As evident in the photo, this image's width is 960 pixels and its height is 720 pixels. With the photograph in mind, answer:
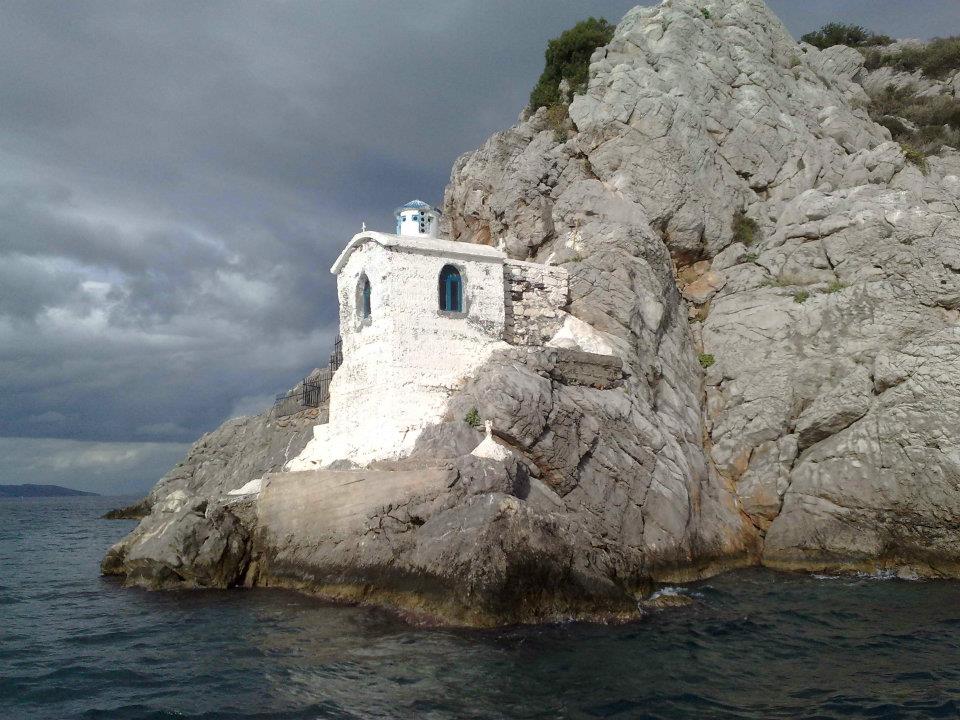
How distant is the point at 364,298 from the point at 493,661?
42.5 ft

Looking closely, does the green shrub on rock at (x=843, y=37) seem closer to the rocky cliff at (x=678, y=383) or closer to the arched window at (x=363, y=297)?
the rocky cliff at (x=678, y=383)

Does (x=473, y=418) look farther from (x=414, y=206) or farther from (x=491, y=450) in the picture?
(x=414, y=206)

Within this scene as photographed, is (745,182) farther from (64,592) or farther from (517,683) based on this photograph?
(64,592)

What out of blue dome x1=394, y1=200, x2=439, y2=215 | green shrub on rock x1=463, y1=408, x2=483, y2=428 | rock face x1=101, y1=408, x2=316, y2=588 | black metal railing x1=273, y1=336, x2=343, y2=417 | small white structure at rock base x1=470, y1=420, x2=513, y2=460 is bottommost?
rock face x1=101, y1=408, x2=316, y2=588

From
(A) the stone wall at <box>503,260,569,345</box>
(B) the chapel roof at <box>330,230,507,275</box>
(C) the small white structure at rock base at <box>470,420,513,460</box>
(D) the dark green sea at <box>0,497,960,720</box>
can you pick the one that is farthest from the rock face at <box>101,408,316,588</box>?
(A) the stone wall at <box>503,260,569,345</box>

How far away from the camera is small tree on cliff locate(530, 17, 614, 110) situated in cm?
3362

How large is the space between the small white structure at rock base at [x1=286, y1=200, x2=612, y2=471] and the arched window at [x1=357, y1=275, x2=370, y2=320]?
31 mm

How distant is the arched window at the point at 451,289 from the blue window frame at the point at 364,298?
7.49 feet

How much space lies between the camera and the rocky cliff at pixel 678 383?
49.8 ft

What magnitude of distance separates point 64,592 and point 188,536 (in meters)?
4.28

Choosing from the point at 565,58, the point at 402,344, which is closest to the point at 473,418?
the point at 402,344

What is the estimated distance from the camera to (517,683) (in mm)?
9961

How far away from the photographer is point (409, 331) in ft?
65.9

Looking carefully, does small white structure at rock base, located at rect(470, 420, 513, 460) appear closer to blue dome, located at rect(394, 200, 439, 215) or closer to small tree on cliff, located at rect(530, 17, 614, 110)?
blue dome, located at rect(394, 200, 439, 215)
